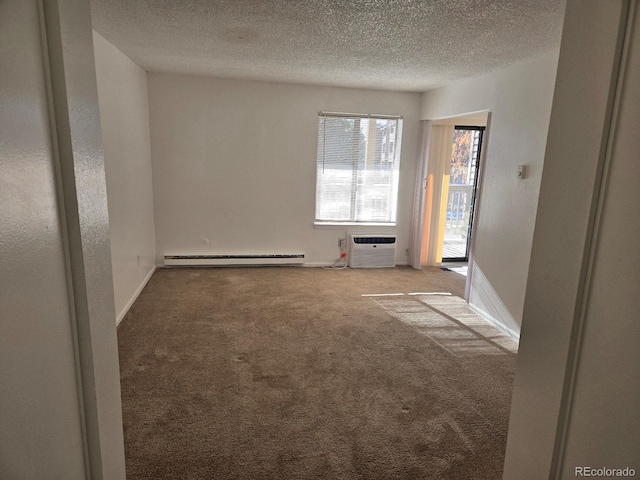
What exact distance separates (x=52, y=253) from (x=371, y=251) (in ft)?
16.8

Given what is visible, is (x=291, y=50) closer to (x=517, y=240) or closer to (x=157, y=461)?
(x=517, y=240)

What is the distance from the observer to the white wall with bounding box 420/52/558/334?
343 centimetres

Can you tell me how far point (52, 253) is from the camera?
2.68 ft

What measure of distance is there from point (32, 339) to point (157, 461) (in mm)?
1595

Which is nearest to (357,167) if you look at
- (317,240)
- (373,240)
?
(373,240)

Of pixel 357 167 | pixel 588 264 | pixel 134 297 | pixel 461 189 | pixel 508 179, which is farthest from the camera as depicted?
pixel 461 189

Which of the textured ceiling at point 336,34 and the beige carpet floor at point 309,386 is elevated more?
the textured ceiling at point 336,34

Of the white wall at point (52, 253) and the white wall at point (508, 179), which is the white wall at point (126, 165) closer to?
the white wall at point (52, 253)

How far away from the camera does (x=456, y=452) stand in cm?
215

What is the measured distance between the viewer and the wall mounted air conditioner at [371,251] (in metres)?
5.73

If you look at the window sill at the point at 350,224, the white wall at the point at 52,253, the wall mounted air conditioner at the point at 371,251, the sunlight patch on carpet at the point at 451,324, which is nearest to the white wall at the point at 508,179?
the sunlight patch on carpet at the point at 451,324

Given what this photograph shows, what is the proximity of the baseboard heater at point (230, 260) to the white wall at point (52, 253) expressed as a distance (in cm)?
446

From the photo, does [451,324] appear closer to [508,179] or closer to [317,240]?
[508,179]

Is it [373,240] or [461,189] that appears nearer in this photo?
[373,240]
